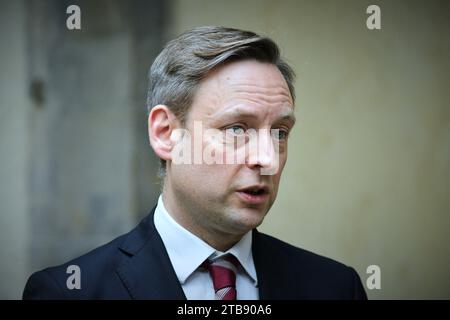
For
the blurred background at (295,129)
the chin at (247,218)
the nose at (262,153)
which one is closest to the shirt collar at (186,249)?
the chin at (247,218)

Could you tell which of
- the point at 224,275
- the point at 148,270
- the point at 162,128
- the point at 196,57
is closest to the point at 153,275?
the point at 148,270

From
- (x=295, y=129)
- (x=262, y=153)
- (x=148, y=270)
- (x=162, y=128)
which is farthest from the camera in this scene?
(x=295, y=129)

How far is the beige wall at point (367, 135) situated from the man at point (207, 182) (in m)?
1.41

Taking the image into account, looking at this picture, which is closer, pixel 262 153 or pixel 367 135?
pixel 262 153

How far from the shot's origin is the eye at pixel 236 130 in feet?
7.30

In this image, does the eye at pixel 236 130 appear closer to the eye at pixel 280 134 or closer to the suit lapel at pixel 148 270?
the eye at pixel 280 134

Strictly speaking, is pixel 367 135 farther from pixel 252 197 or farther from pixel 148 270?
pixel 148 270

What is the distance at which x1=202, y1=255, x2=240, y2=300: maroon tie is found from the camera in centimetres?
228

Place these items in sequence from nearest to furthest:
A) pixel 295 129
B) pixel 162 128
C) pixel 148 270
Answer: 1. pixel 148 270
2. pixel 162 128
3. pixel 295 129

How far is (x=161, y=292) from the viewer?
224cm

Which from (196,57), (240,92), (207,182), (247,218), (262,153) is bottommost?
(247,218)

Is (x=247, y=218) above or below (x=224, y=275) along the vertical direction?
above

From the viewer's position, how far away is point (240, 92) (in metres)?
2.24

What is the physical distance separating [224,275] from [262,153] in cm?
55
